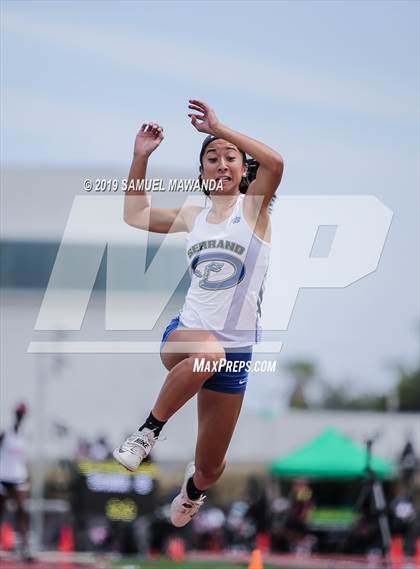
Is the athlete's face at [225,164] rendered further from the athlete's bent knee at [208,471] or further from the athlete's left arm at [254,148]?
the athlete's bent knee at [208,471]

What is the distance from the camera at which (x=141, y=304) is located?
654cm

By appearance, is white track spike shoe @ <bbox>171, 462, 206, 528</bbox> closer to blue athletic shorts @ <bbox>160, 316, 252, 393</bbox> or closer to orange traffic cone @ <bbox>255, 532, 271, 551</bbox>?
blue athletic shorts @ <bbox>160, 316, 252, 393</bbox>

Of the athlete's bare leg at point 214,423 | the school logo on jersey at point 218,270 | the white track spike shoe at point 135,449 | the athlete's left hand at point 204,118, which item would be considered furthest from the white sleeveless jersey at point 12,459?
the athlete's left hand at point 204,118

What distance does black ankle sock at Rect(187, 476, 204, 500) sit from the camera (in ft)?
19.6

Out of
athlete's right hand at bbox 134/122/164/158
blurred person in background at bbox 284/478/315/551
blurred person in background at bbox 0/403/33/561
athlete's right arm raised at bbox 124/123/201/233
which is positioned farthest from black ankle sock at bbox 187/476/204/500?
blurred person in background at bbox 284/478/315/551

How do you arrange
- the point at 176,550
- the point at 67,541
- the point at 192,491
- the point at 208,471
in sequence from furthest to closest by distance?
the point at 176,550 → the point at 67,541 → the point at 192,491 → the point at 208,471

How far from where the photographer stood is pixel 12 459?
10.4 metres

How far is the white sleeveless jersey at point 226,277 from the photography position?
18.5 feet

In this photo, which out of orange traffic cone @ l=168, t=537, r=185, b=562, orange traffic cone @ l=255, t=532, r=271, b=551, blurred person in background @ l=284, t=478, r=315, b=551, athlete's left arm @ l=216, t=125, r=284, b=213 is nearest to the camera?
athlete's left arm @ l=216, t=125, r=284, b=213

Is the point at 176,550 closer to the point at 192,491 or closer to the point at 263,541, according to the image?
the point at 263,541

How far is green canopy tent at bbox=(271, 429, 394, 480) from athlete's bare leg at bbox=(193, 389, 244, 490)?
9.74 metres

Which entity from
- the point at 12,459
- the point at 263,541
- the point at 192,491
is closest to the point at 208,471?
the point at 192,491

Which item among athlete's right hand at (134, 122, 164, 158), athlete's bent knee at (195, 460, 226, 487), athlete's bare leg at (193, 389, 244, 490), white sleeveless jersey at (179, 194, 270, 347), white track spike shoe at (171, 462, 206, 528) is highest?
athlete's right hand at (134, 122, 164, 158)

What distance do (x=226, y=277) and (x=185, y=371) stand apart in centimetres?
53
